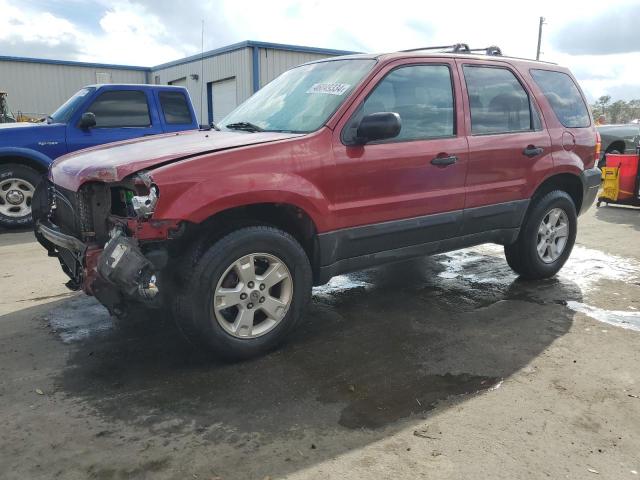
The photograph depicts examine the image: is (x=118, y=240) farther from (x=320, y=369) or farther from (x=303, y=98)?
(x=303, y=98)

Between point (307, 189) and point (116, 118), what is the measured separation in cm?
566

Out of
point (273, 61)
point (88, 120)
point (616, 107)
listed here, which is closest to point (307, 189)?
point (88, 120)

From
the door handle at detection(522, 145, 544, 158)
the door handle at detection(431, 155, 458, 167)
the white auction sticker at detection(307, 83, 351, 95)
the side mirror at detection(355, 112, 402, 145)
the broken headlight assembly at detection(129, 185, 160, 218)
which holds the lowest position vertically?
the broken headlight assembly at detection(129, 185, 160, 218)

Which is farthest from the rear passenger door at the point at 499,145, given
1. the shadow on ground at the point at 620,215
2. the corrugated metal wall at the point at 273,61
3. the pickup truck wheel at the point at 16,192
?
the corrugated metal wall at the point at 273,61

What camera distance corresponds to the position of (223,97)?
2041cm

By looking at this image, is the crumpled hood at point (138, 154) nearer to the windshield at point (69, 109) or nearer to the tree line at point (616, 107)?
the windshield at point (69, 109)

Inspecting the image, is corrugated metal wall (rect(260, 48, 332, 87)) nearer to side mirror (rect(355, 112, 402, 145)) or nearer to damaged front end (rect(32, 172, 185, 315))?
side mirror (rect(355, 112, 402, 145))

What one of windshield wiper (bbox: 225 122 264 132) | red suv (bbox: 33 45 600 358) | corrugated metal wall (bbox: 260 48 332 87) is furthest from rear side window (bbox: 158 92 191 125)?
corrugated metal wall (bbox: 260 48 332 87)

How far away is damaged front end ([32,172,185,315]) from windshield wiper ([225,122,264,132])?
3.75ft

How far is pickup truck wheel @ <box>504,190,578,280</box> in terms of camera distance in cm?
490

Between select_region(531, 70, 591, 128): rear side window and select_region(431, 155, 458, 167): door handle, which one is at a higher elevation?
select_region(531, 70, 591, 128): rear side window

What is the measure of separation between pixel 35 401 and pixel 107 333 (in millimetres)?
944

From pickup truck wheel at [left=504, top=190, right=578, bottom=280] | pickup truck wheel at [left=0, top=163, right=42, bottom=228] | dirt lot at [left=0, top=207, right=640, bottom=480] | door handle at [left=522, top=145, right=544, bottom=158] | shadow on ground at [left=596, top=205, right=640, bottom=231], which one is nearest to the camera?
dirt lot at [left=0, top=207, right=640, bottom=480]

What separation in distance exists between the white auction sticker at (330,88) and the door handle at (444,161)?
0.84 meters
